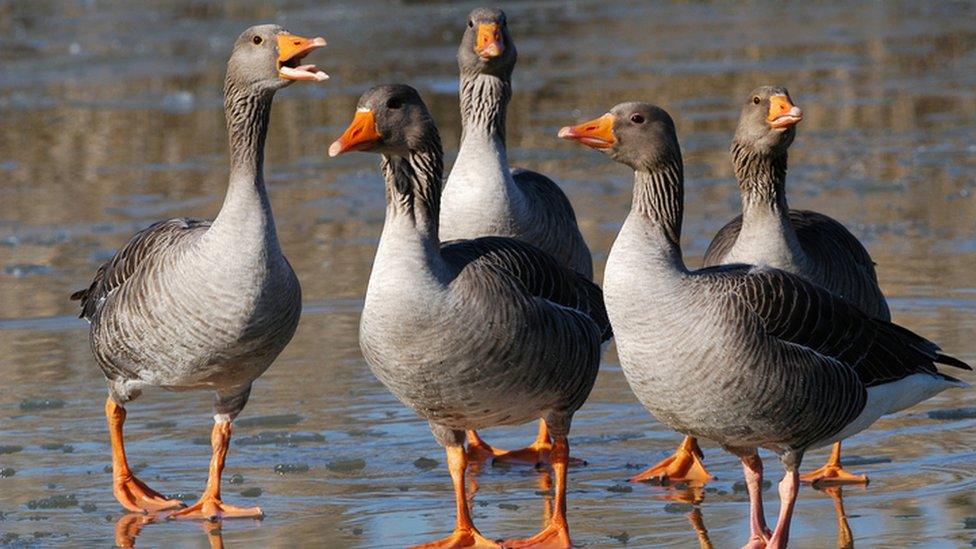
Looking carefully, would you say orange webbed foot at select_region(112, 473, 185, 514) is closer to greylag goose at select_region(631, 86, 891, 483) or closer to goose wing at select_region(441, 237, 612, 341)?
goose wing at select_region(441, 237, 612, 341)

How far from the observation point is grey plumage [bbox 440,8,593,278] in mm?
8547

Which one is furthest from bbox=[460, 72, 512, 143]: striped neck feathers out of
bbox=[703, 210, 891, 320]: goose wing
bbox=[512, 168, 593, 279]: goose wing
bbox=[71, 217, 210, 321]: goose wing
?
bbox=[71, 217, 210, 321]: goose wing

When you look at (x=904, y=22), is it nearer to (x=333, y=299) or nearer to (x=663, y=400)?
(x=333, y=299)

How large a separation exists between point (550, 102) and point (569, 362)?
12789 mm

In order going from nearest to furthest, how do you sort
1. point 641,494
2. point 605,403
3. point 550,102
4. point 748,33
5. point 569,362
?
point 569,362, point 641,494, point 605,403, point 550,102, point 748,33

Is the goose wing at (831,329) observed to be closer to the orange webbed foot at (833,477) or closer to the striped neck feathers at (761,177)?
the orange webbed foot at (833,477)

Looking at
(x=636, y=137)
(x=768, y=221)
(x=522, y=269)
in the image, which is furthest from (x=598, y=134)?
(x=768, y=221)

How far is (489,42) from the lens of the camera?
901cm

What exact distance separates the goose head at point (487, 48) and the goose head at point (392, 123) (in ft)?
7.77

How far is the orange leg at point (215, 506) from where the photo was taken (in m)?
7.14

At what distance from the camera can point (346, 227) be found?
13.6 meters

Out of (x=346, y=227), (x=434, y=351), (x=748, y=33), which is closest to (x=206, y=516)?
(x=434, y=351)

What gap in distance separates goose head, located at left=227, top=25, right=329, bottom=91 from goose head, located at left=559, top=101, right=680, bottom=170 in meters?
1.52

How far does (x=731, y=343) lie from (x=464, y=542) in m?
1.39
